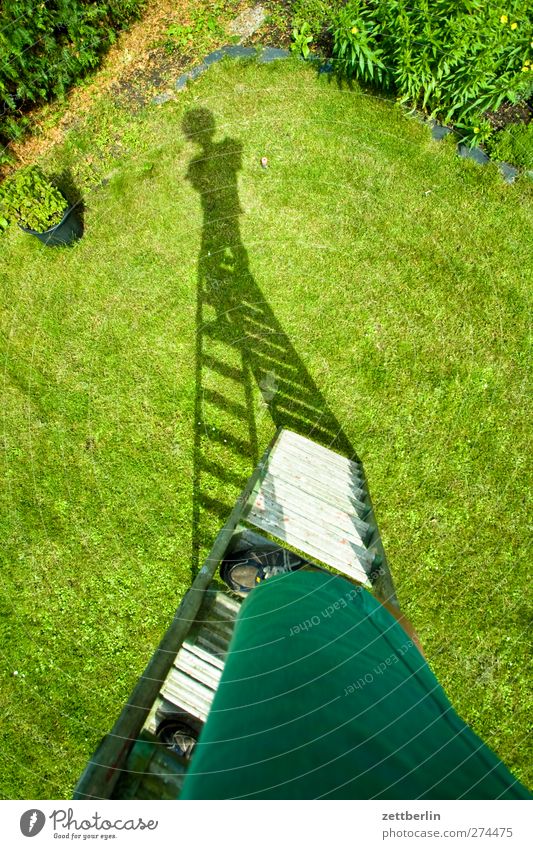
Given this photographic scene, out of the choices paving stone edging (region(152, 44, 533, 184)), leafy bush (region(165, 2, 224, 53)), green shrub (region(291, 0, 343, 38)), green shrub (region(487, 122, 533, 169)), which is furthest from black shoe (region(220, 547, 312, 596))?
Answer: leafy bush (region(165, 2, 224, 53))

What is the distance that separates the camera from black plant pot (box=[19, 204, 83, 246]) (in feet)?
24.5

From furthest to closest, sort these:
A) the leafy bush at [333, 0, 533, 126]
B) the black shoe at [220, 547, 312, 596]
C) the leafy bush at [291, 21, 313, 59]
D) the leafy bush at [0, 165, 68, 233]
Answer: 1. the leafy bush at [291, 21, 313, 59]
2. the leafy bush at [0, 165, 68, 233]
3. the leafy bush at [333, 0, 533, 126]
4. the black shoe at [220, 547, 312, 596]

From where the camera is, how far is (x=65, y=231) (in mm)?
7629

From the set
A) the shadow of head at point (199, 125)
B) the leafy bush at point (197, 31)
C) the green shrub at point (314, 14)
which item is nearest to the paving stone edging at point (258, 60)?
the leafy bush at point (197, 31)

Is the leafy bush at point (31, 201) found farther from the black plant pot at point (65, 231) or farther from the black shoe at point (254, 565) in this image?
the black shoe at point (254, 565)

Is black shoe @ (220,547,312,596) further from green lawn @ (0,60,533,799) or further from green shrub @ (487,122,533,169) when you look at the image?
green shrub @ (487,122,533,169)

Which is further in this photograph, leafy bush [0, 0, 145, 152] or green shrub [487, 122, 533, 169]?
green shrub [487, 122, 533, 169]

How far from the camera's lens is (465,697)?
5297mm

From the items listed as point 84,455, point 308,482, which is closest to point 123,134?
point 84,455

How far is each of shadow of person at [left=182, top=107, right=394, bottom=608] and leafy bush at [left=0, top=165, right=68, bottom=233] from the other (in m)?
2.46

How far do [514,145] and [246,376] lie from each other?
6.25 metres

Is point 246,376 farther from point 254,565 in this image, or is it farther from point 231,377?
point 254,565

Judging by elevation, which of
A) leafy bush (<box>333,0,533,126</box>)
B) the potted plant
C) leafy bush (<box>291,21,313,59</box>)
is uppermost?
leafy bush (<box>291,21,313,59</box>)

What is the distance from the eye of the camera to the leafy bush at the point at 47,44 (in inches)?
291
